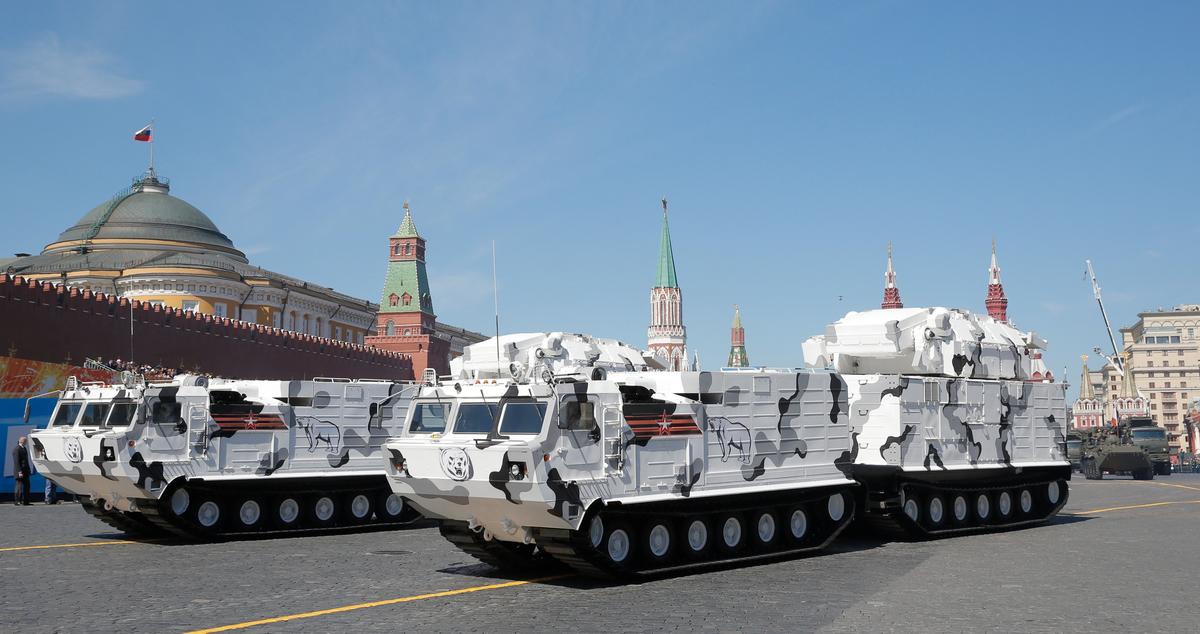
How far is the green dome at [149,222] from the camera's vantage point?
262ft

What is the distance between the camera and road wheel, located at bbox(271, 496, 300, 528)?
1977 centimetres

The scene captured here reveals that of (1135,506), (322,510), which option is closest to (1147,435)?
(1135,506)

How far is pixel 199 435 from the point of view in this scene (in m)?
18.8

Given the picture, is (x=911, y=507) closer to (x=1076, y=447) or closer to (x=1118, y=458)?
(x=1118, y=458)

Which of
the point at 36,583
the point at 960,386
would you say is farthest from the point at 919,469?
the point at 36,583

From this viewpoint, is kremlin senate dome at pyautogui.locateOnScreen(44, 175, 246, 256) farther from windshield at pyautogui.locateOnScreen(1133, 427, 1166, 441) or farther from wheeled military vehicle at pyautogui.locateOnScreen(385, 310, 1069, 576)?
wheeled military vehicle at pyautogui.locateOnScreen(385, 310, 1069, 576)

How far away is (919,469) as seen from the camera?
18562 millimetres

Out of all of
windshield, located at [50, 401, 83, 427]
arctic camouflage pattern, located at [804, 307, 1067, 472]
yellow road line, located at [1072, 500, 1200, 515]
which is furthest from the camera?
yellow road line, located at [1072, 500, 1200, 515]

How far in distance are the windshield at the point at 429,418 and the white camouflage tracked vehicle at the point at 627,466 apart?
0.07ft

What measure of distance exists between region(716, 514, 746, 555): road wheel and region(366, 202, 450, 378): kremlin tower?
72.1m

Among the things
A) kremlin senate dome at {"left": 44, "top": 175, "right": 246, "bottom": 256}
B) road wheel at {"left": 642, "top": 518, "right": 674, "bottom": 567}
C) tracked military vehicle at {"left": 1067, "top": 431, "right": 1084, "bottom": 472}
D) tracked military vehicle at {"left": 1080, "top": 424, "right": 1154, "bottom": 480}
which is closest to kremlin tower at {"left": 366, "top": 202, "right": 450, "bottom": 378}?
kremlin senate dome at {"left": 44, "top": 175, "right": 246, "bottom": 256}

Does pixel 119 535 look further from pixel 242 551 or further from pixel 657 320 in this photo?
pixel 657 320

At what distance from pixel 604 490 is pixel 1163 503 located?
19.2 m

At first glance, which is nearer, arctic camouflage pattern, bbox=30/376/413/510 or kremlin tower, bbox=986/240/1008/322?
arctic camouflage pattern, bbox=30/376/413/510
